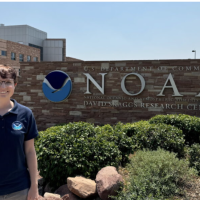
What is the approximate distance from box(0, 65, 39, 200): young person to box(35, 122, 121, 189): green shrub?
6.43 feet

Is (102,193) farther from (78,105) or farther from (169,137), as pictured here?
(78,105)

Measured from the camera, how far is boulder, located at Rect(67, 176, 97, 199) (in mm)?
3838

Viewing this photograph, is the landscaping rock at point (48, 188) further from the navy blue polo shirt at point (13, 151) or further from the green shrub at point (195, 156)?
the green shrub at point (195, 156)

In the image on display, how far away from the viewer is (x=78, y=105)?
29.6 feet

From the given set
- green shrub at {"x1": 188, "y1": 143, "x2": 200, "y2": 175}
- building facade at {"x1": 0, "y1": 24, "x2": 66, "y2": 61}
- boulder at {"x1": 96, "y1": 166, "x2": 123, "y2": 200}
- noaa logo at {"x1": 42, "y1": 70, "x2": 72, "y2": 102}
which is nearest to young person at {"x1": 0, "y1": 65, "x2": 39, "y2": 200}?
boulder at {"x1": 96, "y1": 166, "x2": 123, "y2": 200}

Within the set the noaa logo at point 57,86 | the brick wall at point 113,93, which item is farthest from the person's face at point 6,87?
the noaa logo at point 57,86

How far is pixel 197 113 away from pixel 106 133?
431 cm

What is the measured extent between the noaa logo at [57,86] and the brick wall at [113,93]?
18cm

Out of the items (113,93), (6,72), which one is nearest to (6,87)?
(6,72)

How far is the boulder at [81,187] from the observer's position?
12.6 ft

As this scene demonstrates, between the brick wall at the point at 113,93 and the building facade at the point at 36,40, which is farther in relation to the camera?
the building facade at the point at 36,40

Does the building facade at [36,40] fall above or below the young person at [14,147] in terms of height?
above

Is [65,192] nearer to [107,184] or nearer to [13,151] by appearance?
[107,184]

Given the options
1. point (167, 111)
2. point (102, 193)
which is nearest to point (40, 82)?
point (167, 111)
